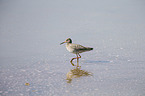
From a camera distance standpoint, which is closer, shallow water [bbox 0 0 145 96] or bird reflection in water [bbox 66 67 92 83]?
shallow water [bbox 0 0 145 96]

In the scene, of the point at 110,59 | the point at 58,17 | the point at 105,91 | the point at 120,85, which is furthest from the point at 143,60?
the point at 58,17

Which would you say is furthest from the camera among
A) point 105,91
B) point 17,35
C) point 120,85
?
point 17,35

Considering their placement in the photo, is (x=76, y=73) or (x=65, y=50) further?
(x=65, y=50)

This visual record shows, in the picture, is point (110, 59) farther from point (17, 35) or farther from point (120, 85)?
point (17, 35)

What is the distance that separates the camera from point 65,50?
11.1 meters

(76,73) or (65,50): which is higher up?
(65,50)

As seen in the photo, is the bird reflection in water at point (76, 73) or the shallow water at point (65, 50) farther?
the bird reflection in water at point (76, 73)

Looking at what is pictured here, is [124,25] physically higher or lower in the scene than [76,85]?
higher

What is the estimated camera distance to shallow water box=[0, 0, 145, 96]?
281 inches

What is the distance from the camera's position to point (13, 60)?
9602 mm

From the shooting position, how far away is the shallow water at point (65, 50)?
7129 millimetres

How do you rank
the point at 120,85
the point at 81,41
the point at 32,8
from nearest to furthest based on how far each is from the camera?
1. the point at 120,85
2. the point at 81,41
3. the point at 32,8

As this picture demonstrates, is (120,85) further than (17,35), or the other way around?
(17,35)

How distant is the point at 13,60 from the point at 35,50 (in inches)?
58.3
